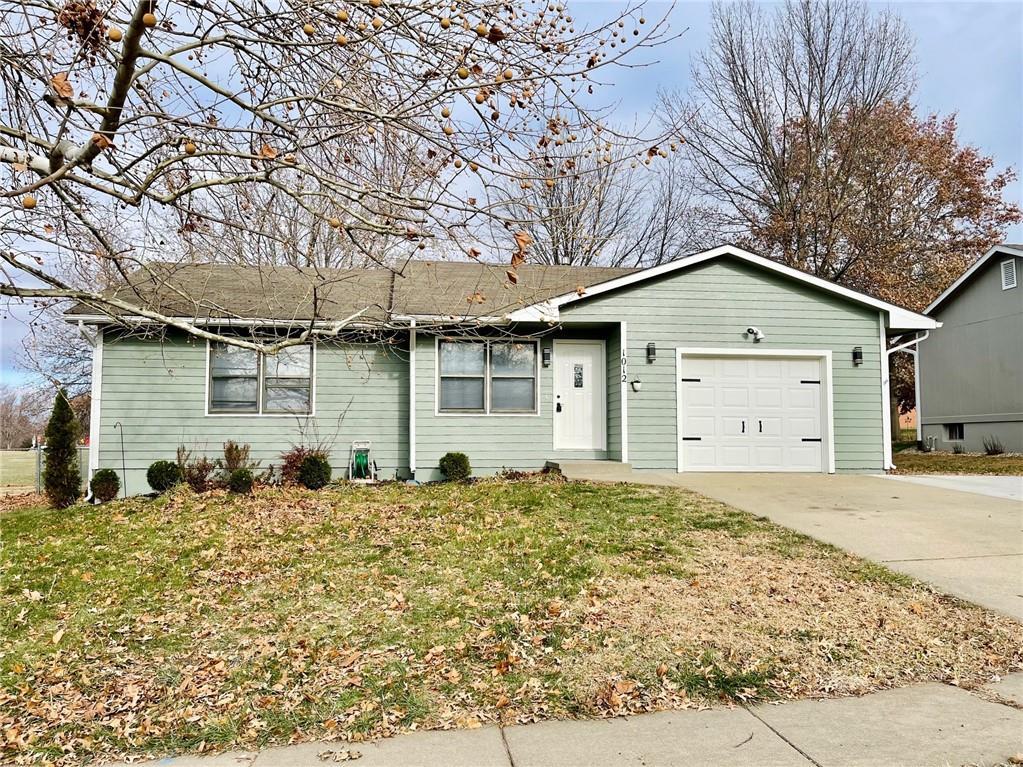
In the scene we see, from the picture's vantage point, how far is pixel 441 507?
8.09 metres

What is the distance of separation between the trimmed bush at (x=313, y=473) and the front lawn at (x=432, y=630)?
3.46 metres

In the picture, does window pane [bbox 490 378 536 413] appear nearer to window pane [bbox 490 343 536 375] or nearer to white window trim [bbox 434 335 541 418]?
white window trim [bbox 434 335 541 418]

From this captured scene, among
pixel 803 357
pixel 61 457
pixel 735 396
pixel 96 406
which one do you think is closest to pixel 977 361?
pixel 803 357

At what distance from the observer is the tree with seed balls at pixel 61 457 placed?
32.7 ft

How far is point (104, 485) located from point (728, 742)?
10.1m

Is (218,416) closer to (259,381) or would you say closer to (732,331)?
(259,381)

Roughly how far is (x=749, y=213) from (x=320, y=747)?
2421cm

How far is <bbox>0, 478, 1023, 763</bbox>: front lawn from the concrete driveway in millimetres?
421

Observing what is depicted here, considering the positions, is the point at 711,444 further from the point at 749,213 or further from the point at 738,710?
the point at 749,213

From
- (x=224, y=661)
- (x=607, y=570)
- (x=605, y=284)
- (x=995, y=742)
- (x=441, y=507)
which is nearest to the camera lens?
(x=995, y=742)

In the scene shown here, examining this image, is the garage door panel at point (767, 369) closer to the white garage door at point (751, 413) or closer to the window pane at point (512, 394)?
the white garage door at point (751, 413)

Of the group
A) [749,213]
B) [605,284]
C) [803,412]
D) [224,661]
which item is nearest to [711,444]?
[803,412]

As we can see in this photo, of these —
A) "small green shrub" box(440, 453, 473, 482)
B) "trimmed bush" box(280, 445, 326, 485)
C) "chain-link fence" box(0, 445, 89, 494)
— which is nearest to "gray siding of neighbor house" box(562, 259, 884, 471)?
"small green shrub" box(440, 453, 473, 482)

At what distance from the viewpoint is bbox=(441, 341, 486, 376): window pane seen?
11508mm
